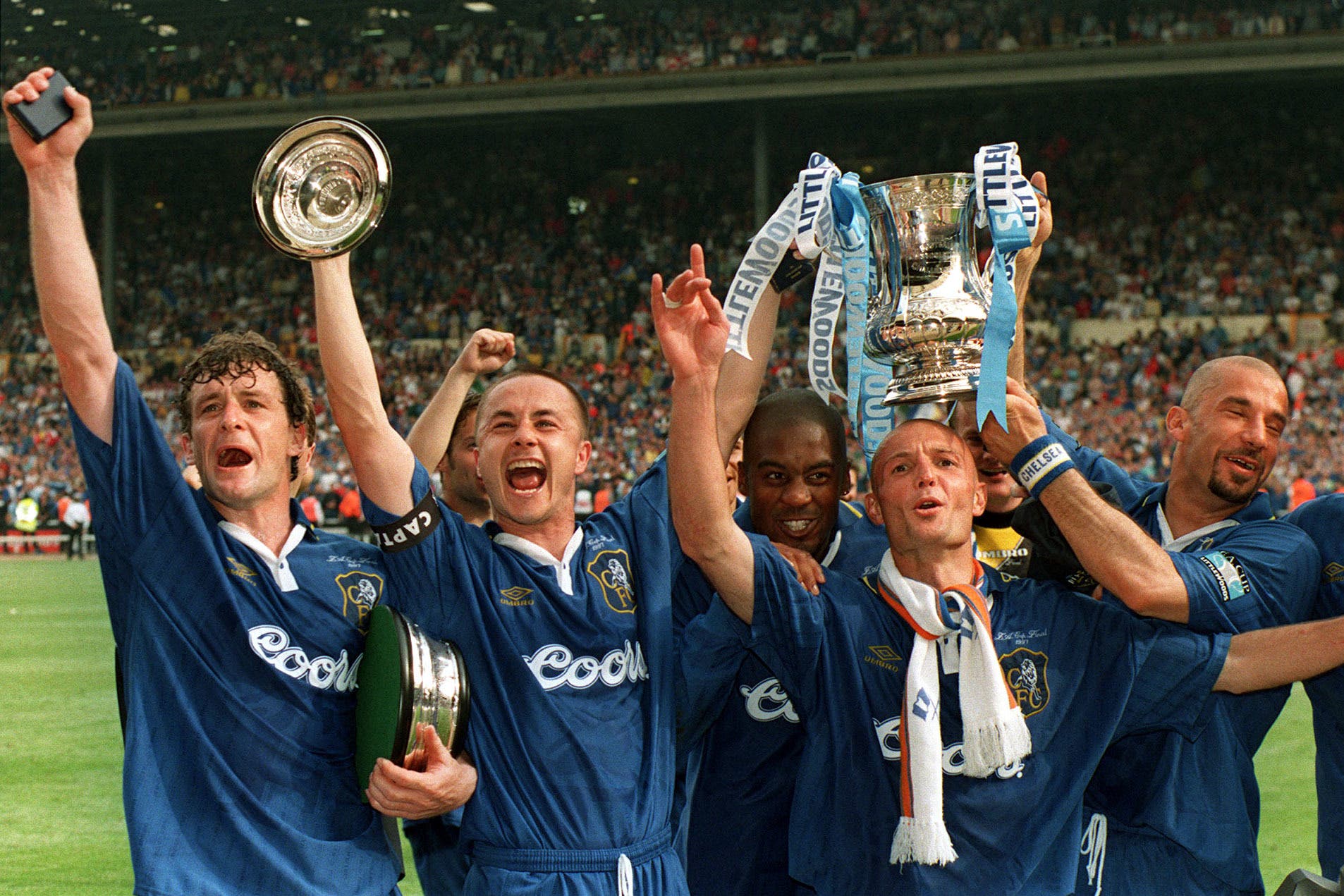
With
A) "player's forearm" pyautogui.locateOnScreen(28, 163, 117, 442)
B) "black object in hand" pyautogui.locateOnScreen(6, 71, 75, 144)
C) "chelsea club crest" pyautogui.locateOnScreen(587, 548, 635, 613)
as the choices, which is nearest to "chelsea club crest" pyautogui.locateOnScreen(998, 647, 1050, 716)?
"chelsea club crest" pyautogui.locateOnScreen(587, 548, 635, 613)

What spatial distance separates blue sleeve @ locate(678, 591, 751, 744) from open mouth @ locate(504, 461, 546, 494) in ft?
1.64

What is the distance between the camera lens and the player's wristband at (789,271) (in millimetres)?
3943

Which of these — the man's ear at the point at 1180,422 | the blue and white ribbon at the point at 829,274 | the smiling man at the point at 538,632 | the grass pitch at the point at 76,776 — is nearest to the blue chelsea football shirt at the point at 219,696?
the smiling man at the point at 538,632

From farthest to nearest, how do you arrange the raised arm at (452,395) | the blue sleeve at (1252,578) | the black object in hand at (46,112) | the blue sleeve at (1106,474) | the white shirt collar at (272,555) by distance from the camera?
the blue sleeve at (1106,474)
the raised arm at (452,395)
the blue sleeve at (1252,578)
the white shirt collar at (272,555)
the black object in hand at (46,112)

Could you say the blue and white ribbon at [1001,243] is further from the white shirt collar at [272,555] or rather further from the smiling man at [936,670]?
the white shirt collar at [272,555]

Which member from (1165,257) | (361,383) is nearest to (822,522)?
(361,383)

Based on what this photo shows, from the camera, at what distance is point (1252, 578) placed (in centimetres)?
343

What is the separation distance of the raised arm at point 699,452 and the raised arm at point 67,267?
1.24m

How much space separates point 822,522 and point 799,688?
637 millimetres

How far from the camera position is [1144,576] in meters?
3.20

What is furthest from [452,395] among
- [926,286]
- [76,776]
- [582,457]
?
[76,776]

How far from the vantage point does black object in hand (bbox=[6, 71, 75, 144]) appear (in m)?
2.88

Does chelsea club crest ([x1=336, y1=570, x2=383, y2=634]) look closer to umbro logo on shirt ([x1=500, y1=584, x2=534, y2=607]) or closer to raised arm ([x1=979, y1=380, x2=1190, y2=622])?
umbro logo on shirt ([x1=500, y1=584, x2=534, y2=607])

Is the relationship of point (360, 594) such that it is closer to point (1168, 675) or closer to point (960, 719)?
point (960, 719)
